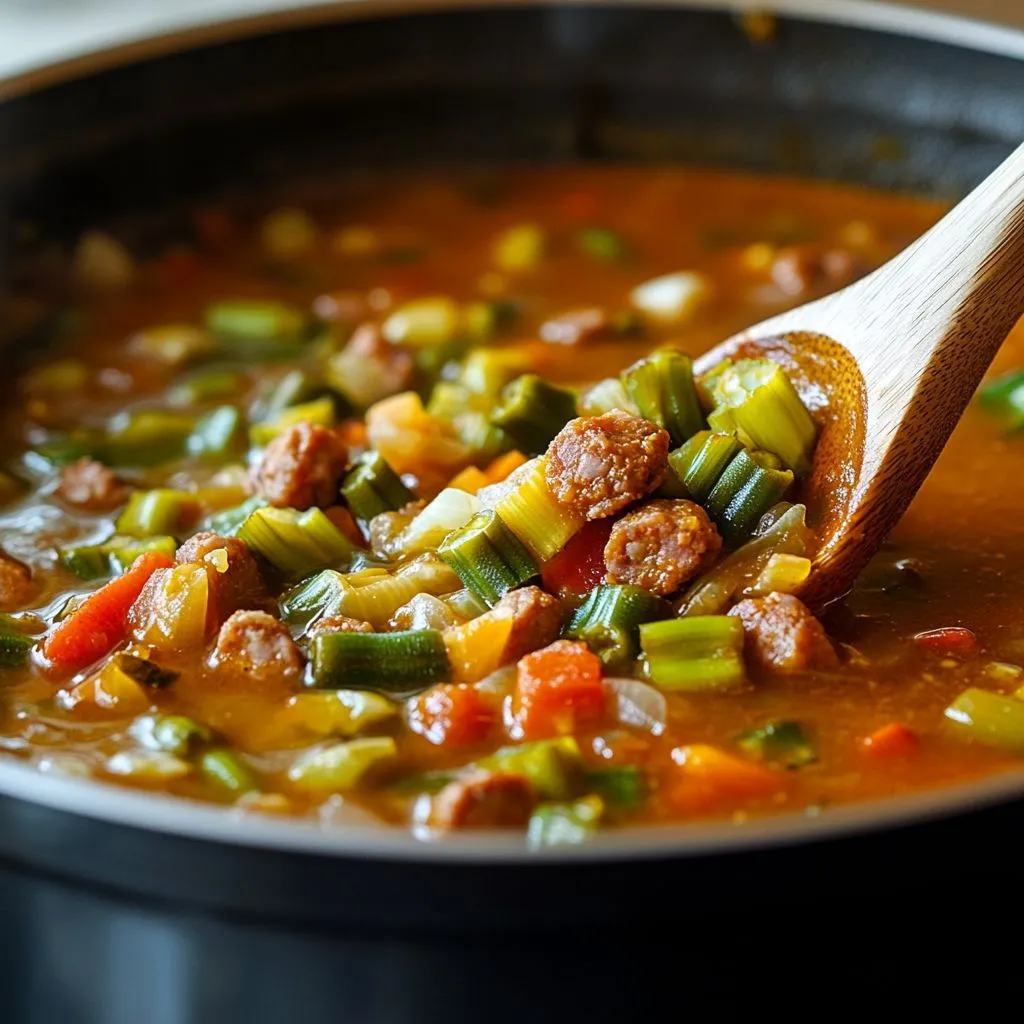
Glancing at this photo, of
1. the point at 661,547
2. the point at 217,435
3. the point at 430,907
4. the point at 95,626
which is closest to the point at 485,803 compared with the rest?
the point at 430,907

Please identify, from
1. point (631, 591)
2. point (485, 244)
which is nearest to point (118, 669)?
point (631, 591)

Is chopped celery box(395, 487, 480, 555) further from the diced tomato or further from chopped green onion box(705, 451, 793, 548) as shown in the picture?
chopped green onion box(705, 451, 793, 548)

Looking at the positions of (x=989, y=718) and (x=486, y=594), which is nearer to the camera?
(x=989, y=718)

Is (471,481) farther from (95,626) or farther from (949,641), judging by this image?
(949,641)

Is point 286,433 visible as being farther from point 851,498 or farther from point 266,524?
point 851,498

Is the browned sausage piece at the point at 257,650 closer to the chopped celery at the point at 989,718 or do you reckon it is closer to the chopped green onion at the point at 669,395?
the chopped green onion at the point at 669,395

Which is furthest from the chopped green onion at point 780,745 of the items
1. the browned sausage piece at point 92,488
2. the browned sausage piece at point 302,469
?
the browned sausage piece at point 92,488
